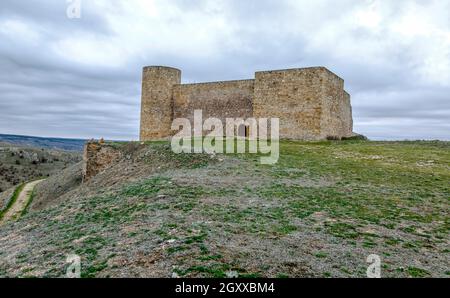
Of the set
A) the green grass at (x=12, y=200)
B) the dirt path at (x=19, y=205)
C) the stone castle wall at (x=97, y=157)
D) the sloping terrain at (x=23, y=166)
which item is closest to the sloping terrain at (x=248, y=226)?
the stone castle wall at (x=97, y=157)

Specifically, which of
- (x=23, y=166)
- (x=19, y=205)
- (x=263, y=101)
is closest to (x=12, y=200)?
(x=19, y=205)

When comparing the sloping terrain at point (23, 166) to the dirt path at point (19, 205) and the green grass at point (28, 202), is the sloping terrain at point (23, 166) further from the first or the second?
the green grass at point (28, 202)

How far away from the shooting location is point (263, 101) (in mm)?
26281

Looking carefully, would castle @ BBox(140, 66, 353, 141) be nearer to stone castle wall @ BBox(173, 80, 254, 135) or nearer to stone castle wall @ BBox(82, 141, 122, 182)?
stone castle wall @ BBox(173, 80, 254, 135)

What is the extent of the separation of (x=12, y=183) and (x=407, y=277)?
45.2 m

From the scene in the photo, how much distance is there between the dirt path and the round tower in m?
9.52

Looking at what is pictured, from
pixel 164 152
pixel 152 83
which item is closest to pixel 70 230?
pixel 164 152

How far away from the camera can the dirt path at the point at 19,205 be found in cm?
2086

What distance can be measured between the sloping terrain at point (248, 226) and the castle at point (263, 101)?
9.86 metres

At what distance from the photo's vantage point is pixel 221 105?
2820 cm

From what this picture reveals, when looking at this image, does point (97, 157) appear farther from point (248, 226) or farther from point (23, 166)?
point (23, 166)

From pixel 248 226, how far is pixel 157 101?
2385 cm

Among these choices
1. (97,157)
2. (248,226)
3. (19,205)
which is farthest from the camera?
(19,205)
